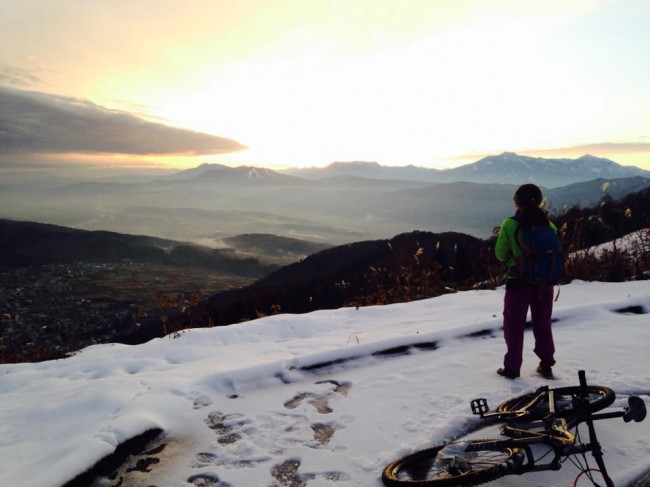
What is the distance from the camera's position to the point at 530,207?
4871mm

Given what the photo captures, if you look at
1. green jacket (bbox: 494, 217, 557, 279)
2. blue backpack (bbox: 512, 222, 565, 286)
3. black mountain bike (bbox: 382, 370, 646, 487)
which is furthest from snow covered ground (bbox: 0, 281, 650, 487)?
green jacket (bbox: 494, 217, 557, 279)

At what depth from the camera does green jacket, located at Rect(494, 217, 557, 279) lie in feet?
16.1

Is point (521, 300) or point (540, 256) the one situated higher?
point (540, 256)

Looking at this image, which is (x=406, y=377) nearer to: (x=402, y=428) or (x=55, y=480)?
(x=402, y=428)

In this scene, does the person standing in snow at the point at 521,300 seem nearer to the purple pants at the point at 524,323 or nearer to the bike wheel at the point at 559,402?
the purple pants at the point at 524,323

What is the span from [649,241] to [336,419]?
12.8m

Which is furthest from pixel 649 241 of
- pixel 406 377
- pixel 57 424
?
pixel 57 424

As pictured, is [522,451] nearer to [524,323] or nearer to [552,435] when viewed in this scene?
[552,435]

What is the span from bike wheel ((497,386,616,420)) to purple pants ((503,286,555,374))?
0.98 m

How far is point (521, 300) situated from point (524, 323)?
306mm

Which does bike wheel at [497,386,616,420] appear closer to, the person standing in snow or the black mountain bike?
the black mountain bike

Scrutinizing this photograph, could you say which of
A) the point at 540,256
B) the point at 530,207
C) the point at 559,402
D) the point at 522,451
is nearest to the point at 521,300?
the point at 540,256

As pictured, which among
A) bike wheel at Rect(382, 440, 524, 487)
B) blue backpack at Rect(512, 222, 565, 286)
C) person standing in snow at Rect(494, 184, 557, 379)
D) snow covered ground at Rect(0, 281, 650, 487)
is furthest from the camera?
person standing in snow at Rect(494, 184, 557, 379)

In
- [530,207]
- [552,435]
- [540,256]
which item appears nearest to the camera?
[552,435]
